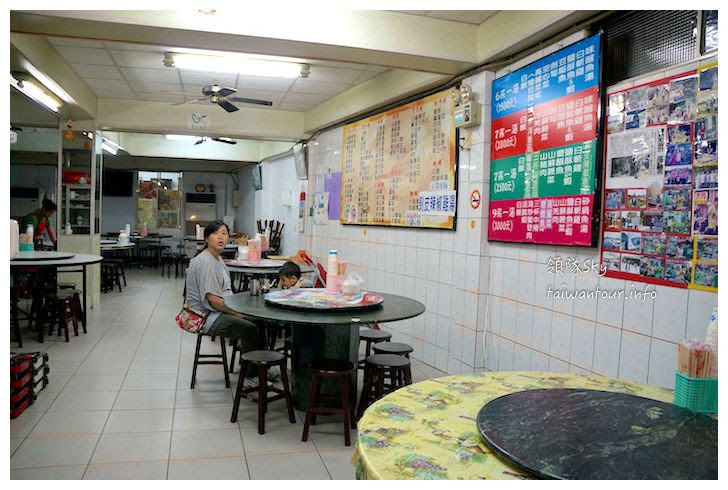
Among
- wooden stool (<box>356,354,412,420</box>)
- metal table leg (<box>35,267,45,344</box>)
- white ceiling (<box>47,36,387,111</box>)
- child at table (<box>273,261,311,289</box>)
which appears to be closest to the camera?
wooden stool (<box>356,354,412,420</box>)

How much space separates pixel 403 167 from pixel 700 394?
4.36 m

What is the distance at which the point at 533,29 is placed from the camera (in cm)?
380

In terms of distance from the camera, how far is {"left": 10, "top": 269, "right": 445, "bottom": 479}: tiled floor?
10.1 ft

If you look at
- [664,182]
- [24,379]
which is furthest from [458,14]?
[24,379]

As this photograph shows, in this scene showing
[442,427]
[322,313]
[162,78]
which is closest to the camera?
[442,427]

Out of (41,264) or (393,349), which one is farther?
(41,264)

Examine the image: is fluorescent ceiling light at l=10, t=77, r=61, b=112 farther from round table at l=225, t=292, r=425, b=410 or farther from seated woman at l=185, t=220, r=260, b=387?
round table at l=225, t=292, r=425, b=410

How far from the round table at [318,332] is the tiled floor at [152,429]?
0.99 ft

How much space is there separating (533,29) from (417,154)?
206cm

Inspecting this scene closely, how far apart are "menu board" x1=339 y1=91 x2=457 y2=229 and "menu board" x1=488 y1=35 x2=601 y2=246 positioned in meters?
0.72

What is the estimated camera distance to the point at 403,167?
5.93m

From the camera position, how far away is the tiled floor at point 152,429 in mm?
3080

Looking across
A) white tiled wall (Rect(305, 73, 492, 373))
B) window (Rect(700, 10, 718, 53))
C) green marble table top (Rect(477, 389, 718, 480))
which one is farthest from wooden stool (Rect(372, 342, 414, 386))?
window (Rect(700, 10, 718, 53))

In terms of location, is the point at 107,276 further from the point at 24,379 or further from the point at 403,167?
the point at 403,167
